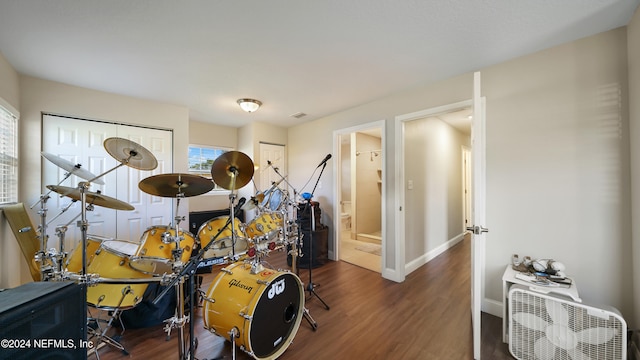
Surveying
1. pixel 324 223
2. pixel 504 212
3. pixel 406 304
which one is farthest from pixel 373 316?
pixel 324 223

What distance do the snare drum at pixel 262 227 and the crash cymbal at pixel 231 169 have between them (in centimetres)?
70

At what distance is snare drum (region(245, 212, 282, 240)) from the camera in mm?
2270

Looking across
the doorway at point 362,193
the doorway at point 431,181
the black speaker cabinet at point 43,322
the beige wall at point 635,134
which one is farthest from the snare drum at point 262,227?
the beige wall at point 635,134

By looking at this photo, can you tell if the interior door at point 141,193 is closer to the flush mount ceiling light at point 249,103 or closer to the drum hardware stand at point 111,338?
the flush mount ceiling light at point 249,103

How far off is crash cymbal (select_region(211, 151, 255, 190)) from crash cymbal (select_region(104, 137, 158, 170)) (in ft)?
1.97

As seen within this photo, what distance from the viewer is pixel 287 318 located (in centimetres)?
172

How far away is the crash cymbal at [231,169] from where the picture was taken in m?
1.55

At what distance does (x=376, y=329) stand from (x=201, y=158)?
13.7 ft

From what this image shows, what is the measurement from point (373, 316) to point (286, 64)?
2.60 m

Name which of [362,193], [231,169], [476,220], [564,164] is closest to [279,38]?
[231,169]


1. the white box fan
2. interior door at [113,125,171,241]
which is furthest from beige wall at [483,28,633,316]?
interior door at [113,125,171,241]

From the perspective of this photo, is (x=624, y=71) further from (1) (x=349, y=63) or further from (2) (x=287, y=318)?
(2) (x=287, y=318)

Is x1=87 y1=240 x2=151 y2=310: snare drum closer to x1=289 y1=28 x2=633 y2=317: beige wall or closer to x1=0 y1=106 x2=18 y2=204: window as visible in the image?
x1=0 y1=106 x2=18 y2=204: window

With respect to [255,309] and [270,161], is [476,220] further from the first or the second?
[270,161]
